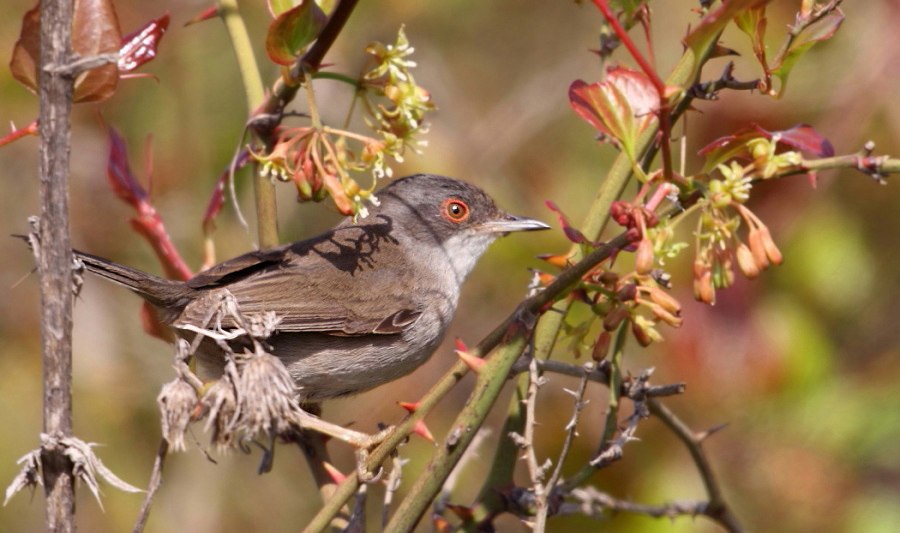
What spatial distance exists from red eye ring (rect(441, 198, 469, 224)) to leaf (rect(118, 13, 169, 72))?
7.06 feet

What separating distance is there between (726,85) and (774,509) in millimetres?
2096

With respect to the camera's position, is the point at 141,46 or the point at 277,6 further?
the point at 141,46

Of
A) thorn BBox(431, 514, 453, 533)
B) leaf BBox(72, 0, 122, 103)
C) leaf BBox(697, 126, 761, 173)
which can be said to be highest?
leaf BBox(72, 0, 122, 103)

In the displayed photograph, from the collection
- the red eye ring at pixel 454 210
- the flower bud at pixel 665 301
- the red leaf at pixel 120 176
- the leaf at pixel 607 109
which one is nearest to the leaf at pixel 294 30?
the leaf at pixel 607 109

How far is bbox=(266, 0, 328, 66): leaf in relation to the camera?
1955mm

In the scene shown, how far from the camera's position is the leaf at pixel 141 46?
7.87 ft

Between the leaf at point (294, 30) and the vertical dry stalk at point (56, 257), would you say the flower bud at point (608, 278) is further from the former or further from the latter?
the vertical dry stalk at point (56, 257)

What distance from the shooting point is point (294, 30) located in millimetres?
2004

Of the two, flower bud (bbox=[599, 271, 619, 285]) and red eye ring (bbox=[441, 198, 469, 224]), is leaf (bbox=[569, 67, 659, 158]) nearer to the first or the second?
flower bud (bbox=[599, 271, 619, 285])

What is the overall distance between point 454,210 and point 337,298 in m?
0.84

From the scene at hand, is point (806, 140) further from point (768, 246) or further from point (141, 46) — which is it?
point (141, 46)

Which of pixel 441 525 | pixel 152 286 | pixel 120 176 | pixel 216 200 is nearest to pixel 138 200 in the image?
pixel 120 176

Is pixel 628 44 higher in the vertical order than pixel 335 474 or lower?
higher

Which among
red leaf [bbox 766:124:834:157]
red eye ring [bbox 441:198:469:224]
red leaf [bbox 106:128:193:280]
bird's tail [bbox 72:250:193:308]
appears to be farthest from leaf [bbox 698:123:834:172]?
red eye ring [bbox 441:198:469:224]
